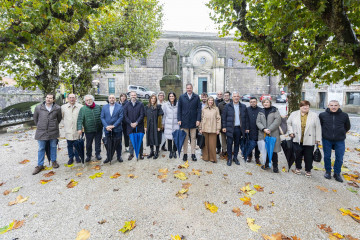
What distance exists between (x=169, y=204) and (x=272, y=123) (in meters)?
A: 3.16

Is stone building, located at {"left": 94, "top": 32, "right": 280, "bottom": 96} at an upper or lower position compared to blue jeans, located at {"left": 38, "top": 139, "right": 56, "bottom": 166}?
upper

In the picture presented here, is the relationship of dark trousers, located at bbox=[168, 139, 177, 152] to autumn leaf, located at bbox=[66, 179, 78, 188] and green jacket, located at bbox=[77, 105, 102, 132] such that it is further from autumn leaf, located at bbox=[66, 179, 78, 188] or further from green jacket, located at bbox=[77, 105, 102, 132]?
autumn leaf, located at bbox=[66, 179, 78, 188]

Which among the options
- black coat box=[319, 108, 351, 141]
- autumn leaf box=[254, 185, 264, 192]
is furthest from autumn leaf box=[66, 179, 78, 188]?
black coat box=[319, 108, 351, 141]

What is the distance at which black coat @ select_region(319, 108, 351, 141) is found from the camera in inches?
163

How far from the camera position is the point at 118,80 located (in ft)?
102

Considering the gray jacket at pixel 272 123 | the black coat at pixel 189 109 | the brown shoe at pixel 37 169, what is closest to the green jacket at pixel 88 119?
the brown shoe at pixel 37 169

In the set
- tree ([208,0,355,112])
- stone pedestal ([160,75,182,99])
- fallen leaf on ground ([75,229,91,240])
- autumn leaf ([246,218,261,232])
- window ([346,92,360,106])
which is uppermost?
tree ([208,0,355,112])

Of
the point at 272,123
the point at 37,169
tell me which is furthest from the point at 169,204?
the point at 37,169

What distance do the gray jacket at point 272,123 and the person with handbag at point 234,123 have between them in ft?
1.25

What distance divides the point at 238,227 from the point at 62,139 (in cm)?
794

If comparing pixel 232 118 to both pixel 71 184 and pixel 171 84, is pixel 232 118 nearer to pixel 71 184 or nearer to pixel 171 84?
pixel 71 184

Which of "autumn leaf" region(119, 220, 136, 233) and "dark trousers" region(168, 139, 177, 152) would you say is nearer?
"autumn leaf" region(119, 220, 136, 233)

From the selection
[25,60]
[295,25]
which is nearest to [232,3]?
[295,25]

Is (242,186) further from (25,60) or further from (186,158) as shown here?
(25,60)
